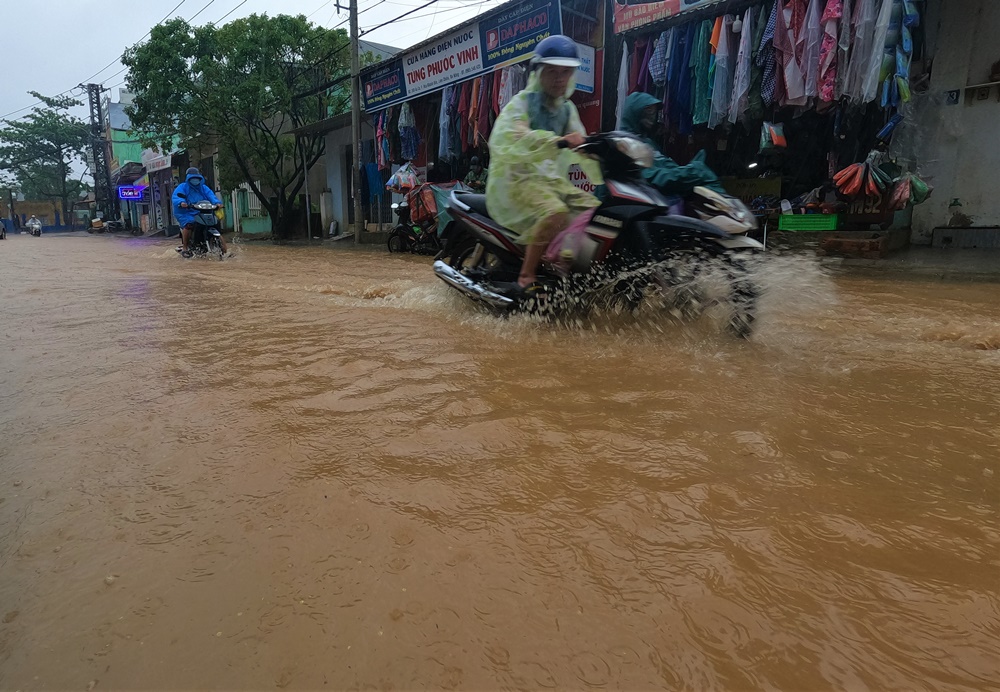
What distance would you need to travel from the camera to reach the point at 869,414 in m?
2.26

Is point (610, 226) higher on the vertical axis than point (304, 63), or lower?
lower

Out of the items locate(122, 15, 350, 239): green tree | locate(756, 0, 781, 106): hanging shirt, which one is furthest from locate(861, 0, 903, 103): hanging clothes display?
locate(122, 15, 350, 239): green tree

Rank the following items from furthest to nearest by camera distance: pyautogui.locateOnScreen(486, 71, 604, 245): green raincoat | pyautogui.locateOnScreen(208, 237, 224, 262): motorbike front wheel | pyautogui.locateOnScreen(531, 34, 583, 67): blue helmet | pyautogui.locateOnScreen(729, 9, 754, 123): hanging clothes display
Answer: pyautogui.locateOnScreen(208, 237, 224, 262): motorbike front wheel < pyautogui.locateOnScreen(729, 9, 754, 123): hanging clothes display < pyautogui.locateOnScreen(486, 71, 604, 245): green raincoat < pyautogui.locateOnScreen(531, 34, 583, 67): blue helmet

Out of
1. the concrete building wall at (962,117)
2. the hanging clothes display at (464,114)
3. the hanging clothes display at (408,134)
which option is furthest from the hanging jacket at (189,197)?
the concrete building wall at (962,117)

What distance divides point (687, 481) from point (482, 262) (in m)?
3.13

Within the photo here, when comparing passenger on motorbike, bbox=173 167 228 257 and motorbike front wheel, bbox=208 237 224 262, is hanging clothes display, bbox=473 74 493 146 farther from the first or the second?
motorbike front wheel, bbox=208 237 224 262

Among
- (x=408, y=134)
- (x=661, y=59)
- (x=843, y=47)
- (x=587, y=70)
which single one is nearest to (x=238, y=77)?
(x=408, y=134)

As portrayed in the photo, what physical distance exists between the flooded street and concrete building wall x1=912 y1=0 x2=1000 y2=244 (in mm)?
5347

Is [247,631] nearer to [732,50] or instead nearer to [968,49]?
[732,50]

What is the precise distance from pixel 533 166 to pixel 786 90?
4.76m

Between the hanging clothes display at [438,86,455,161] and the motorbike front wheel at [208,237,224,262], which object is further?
the hanging clothes display at [438,86,455,161]

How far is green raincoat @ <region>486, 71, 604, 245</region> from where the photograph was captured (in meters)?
3.63

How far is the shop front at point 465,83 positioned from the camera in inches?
374

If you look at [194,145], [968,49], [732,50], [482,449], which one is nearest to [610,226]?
[482,449]
